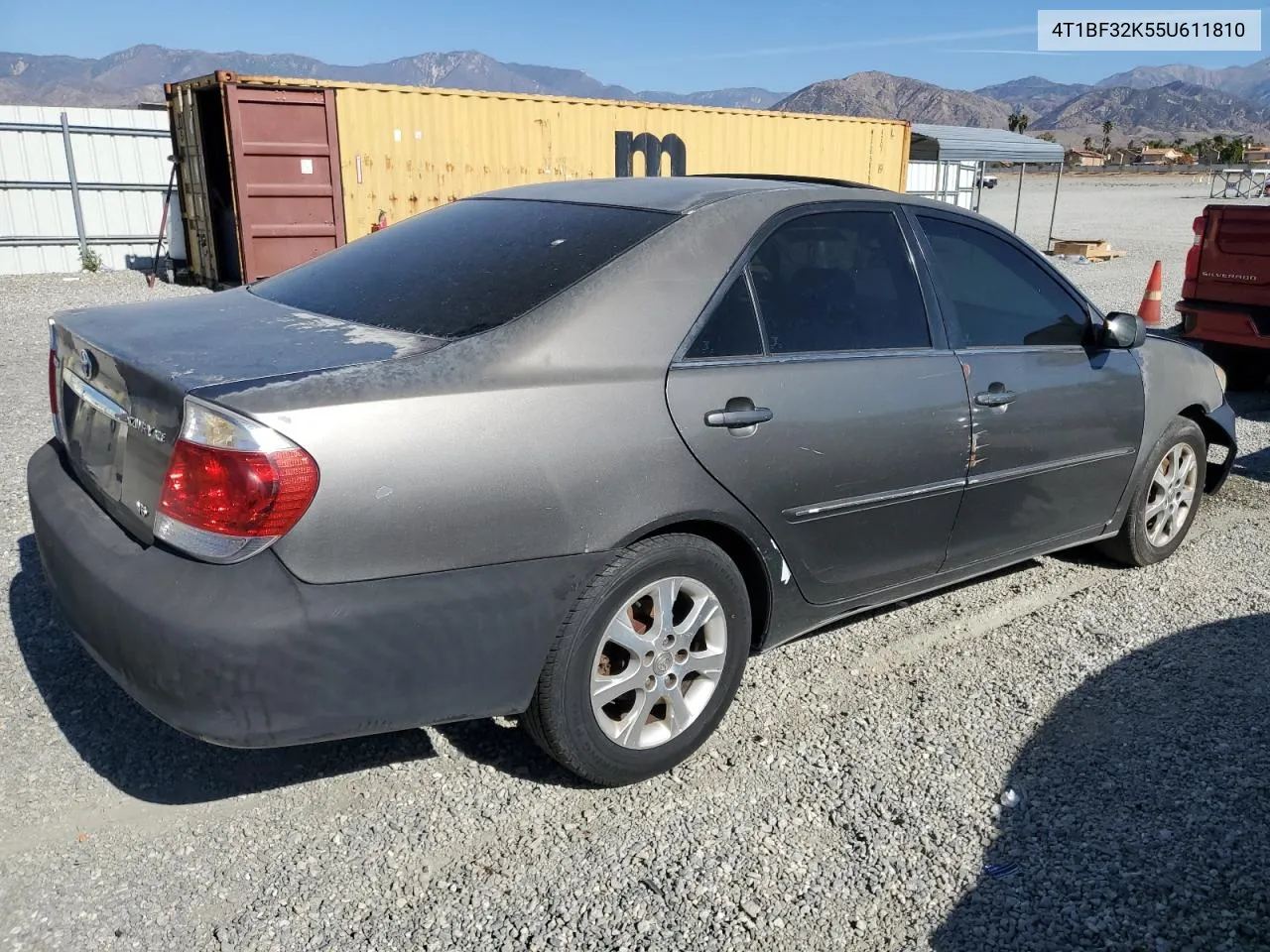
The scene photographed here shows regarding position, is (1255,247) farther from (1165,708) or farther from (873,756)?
(873,756)

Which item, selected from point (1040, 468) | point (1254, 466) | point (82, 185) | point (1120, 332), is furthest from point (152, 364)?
point (82, 185)

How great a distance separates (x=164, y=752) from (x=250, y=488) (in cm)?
120

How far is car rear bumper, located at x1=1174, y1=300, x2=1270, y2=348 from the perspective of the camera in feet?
25.6

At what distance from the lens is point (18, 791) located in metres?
2.77

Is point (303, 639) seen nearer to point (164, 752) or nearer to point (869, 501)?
point (164, 752)

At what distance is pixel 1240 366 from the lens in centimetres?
847

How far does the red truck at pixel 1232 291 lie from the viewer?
775 centimetres

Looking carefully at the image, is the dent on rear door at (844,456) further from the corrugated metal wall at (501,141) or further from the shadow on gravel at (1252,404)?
the corrugated metal wall at (501,141)

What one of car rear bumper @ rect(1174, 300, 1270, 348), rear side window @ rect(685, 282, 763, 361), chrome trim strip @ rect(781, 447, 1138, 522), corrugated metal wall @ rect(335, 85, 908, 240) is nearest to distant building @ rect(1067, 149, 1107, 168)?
corrugated metal wall @ rect(335, 85, 908, 240)

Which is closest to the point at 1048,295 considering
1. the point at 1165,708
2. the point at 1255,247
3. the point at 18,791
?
the point at 1165,708

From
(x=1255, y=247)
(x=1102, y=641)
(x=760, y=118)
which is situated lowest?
(x=1102, y=641)

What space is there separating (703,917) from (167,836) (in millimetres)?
1379

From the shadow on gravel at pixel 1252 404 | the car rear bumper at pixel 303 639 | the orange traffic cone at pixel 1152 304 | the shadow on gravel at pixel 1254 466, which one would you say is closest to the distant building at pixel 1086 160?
the orange traffic cone at pixel 1152 304

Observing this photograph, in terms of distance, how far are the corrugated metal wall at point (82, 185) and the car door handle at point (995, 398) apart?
51.1 ft
